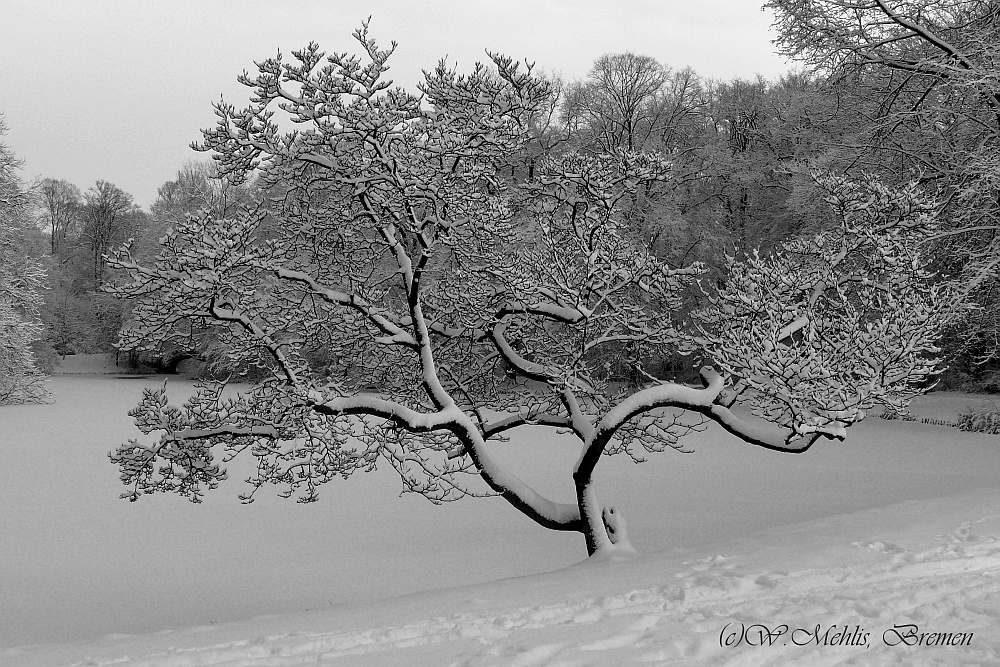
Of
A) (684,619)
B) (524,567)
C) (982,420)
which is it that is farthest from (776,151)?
(684,619)

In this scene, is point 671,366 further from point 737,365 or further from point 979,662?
point 979,662

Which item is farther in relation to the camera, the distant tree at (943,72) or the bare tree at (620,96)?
the bare tree at (620,96)

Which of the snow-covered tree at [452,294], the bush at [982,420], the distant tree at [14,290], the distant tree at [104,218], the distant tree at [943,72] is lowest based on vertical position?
the bush at [982,420]

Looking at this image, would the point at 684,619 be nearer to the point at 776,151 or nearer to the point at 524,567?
the point at 524,567

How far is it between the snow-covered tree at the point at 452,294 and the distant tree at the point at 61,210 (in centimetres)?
6234

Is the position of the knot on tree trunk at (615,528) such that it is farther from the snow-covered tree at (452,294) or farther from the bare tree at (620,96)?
the bare tree at (620,96)

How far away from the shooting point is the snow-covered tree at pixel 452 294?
23.4 ft

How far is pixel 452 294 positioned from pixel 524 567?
11.9 feet

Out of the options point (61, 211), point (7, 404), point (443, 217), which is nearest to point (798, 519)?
point (443, 217)

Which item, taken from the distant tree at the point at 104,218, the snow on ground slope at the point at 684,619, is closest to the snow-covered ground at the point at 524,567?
the snow on ground slope at the point at 684,619

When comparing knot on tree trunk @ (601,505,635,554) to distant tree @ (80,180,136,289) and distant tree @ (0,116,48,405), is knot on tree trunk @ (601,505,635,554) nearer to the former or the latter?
distant tree @ (0,116,48,405)

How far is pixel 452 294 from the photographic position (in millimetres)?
9008

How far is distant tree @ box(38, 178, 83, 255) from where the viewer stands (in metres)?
63.9

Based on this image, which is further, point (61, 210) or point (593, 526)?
point (61, 210)
